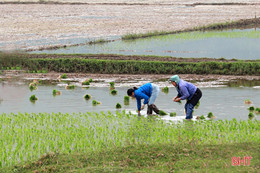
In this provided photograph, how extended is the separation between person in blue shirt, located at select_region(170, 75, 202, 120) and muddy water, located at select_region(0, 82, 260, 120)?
1.22 metres

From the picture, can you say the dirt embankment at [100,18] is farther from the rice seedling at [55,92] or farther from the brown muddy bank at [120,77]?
the rice seedling at [55,92]

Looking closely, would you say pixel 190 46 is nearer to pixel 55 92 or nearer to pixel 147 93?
pixel 55 92

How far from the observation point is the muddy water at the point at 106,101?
13.3 m

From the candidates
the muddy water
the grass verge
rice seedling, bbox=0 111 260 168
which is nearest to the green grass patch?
the muddy water

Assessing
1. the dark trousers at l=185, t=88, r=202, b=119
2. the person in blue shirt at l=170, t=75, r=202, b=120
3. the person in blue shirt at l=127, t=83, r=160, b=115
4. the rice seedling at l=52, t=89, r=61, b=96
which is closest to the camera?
the person in blue shirt at l=170, t=75, r=202, b=120

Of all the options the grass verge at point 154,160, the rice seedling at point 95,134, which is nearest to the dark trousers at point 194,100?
the rice seedling at point 95,134

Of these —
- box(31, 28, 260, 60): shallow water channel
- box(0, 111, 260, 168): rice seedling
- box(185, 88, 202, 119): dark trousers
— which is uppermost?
box(31, 28, 260, 60): shallow water channel

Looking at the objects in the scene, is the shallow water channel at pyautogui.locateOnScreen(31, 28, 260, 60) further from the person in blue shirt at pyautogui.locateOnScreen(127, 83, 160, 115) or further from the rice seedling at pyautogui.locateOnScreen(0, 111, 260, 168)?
the rice seedling at pyautogui.locateOnScreen(0, 111, 260, 168)

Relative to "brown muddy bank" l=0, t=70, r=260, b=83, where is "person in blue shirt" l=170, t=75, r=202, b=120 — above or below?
below

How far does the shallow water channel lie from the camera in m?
25.1

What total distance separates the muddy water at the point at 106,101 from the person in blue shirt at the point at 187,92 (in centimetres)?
122

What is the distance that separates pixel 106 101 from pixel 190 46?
13799 mm

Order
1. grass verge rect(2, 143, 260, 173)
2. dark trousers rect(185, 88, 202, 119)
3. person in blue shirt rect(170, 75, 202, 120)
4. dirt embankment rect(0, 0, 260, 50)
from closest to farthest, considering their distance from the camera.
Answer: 1. grass verge rect(2, 143, 260, 173)
2. person in blue shirt rect(170, 75, 202, 120)
3. dark trousers rect(185, 88, 202, 119)
4. dirt embankment rect(0, 0, 260, 50)

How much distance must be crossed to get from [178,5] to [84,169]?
48243 mm
